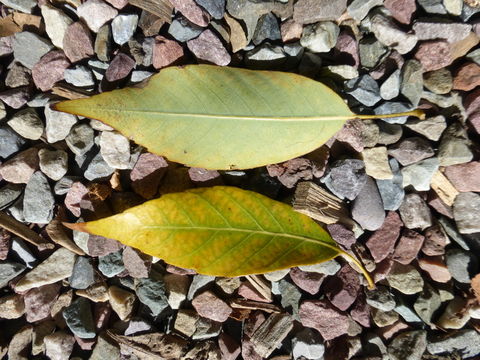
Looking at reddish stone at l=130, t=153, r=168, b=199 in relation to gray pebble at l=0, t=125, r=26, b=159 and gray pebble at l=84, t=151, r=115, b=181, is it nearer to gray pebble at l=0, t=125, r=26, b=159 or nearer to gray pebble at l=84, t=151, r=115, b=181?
gray pebble at l=84, t=151, r=115, b=181

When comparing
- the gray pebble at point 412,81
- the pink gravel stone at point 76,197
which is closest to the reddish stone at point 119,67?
the pink gravel stone at point 76,197

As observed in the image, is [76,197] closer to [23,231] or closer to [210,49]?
[23,231]

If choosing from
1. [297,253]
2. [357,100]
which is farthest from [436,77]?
[297,253]

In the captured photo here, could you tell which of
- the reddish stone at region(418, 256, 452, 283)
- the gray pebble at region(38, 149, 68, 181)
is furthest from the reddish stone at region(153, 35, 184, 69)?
the reddish stone at region(418, 256, 452, 283)

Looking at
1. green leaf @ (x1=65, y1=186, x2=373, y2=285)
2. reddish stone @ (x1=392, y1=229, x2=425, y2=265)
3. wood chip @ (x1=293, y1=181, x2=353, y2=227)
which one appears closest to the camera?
green leaf @ (x1=65, y1=186, x2=373, y2=285)

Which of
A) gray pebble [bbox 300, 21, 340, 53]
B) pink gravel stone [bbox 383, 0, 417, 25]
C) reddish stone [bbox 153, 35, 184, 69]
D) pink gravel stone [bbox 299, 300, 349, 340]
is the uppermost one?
pink gravel stone [bbox 383, 0, 417, 25]

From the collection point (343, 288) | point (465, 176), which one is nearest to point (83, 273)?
point (343, 288)

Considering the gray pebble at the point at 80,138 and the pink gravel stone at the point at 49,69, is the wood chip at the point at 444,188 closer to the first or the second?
the gray pebble at the point at 80,138
